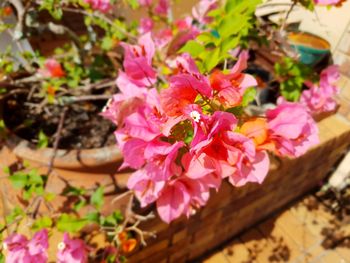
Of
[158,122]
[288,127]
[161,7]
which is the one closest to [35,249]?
[158,122]

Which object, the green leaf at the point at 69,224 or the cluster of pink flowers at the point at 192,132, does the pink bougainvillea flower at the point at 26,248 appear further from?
the cluster of pink flowers at the point at 192,132

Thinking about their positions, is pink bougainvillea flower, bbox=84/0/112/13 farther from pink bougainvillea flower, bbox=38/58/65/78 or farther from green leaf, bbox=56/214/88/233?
green leaf, bbox=56/214/88/233

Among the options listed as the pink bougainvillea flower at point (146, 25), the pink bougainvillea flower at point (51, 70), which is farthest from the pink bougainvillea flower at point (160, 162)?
the pink bougainvillea flower at point (146, 25)

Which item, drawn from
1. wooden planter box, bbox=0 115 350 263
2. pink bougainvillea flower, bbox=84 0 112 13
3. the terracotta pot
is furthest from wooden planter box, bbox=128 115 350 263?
pink bougainvillea flower, bbox=84 0 112 13

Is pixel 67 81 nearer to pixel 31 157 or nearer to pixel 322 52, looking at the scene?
pixel 31 157

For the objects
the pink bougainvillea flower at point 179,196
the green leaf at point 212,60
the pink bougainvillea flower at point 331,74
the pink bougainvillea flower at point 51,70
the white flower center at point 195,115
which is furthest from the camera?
the pink bougainvillea flower at point 51,70

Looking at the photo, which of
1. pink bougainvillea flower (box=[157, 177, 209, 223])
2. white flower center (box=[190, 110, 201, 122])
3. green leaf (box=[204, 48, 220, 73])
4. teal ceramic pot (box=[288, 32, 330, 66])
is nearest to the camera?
white flower center (box=[190, 110, 201, 122])
